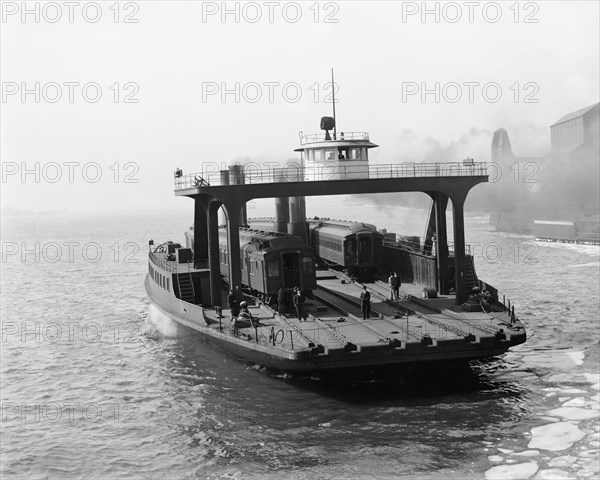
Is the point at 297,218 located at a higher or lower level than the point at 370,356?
higher

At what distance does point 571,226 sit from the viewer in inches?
4245

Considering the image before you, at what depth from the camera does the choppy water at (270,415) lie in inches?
805

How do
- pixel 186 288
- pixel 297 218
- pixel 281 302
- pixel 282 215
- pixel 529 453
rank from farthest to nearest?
pixel 282 215 → pixel 297 218 → pixel 186 288 → pixel 281 302 → pixel 529 453

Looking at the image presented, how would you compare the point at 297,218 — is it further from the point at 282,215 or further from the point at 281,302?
the point at 281,302

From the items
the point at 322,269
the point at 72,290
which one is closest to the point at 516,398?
the point at 322,269

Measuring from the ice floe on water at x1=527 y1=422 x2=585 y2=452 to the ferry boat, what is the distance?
3.69 metres

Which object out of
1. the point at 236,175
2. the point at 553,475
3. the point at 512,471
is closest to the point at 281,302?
the point at 236,175

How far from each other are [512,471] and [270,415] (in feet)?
30.5

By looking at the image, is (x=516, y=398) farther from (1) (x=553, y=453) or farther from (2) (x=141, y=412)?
(2) (x=141, y=412)

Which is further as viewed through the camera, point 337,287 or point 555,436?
point 337,287

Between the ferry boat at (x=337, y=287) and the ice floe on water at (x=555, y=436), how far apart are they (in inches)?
145

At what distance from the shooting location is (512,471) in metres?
19.0

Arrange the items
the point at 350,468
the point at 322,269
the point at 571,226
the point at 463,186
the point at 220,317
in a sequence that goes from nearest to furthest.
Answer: the point at 350,468 → the point at 220,317 → the point at 463,186 → the point at 322,269 → the point at 571,226

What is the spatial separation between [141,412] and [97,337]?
16.7 metres
